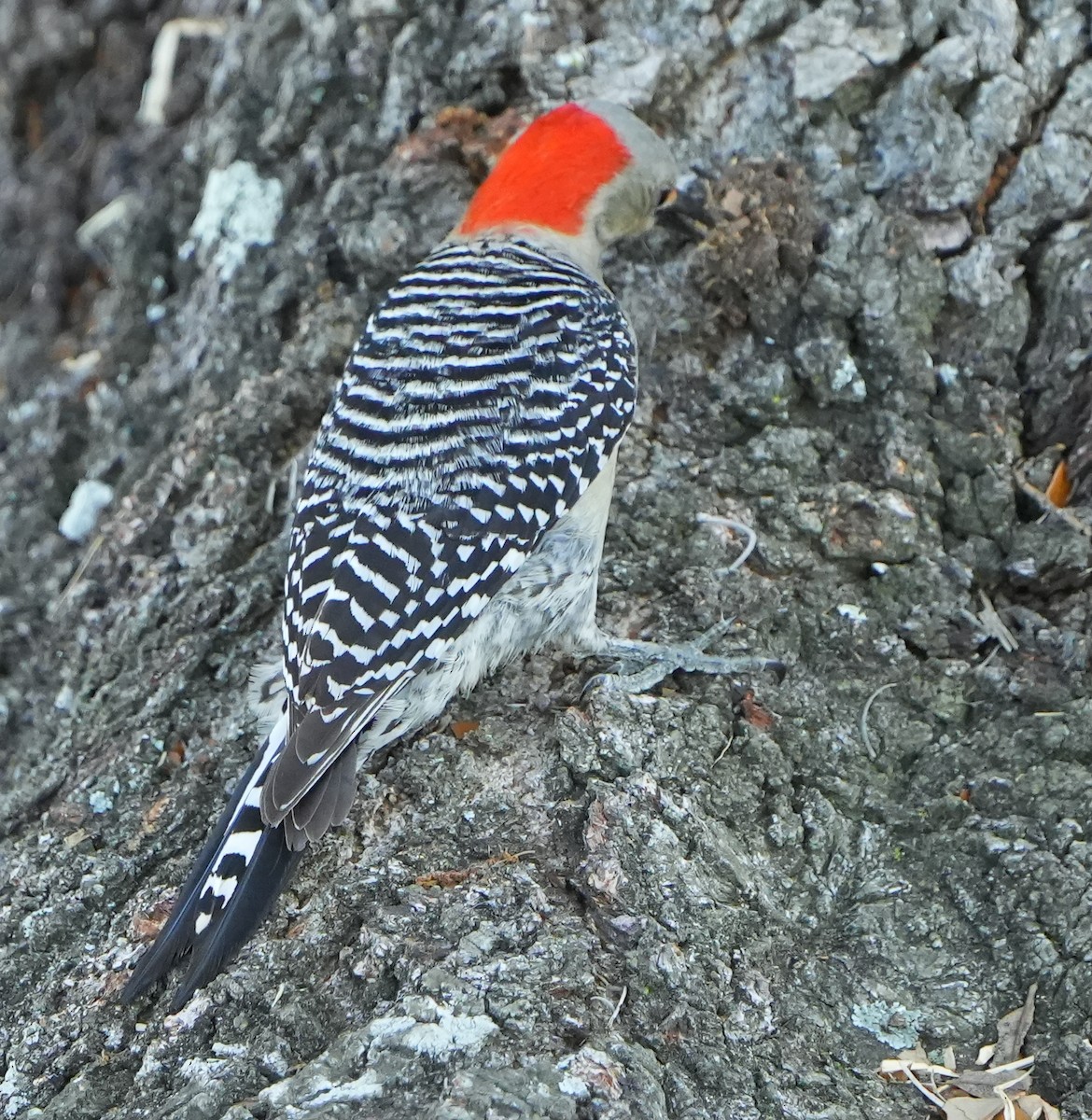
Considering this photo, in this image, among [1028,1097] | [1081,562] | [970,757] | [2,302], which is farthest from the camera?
[2,302]

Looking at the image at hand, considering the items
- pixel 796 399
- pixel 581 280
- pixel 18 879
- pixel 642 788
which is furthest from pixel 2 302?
pixel 642 788

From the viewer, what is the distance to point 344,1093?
7.04ft

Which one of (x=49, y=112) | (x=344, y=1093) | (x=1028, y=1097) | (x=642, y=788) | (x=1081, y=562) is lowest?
(x=1028, y=1097)

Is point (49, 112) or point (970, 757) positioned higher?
point (49, 112)

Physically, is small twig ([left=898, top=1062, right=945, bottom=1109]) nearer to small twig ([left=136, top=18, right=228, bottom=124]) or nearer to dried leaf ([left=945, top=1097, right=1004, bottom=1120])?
dried leaf ([left=945, top=1097, right=1004, bottom=1120])

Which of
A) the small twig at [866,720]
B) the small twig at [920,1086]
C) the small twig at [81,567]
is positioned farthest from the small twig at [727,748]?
the small twig at [81,567]

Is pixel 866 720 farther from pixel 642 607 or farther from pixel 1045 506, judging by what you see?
pixel 1045 506

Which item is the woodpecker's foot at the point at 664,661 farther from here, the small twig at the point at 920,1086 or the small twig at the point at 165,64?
the small twig at the point at 165,64

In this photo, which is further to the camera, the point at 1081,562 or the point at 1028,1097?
the point at 1081,562

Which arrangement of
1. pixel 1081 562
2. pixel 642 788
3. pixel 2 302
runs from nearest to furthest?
pixel 642 788
pixel 1081 562
pixel 2 302

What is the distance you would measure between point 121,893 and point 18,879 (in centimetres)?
25

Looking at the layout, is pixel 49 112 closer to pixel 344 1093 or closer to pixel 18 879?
pixel 18 879

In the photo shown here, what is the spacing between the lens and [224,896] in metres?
2.55

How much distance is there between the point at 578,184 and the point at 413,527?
137cm
